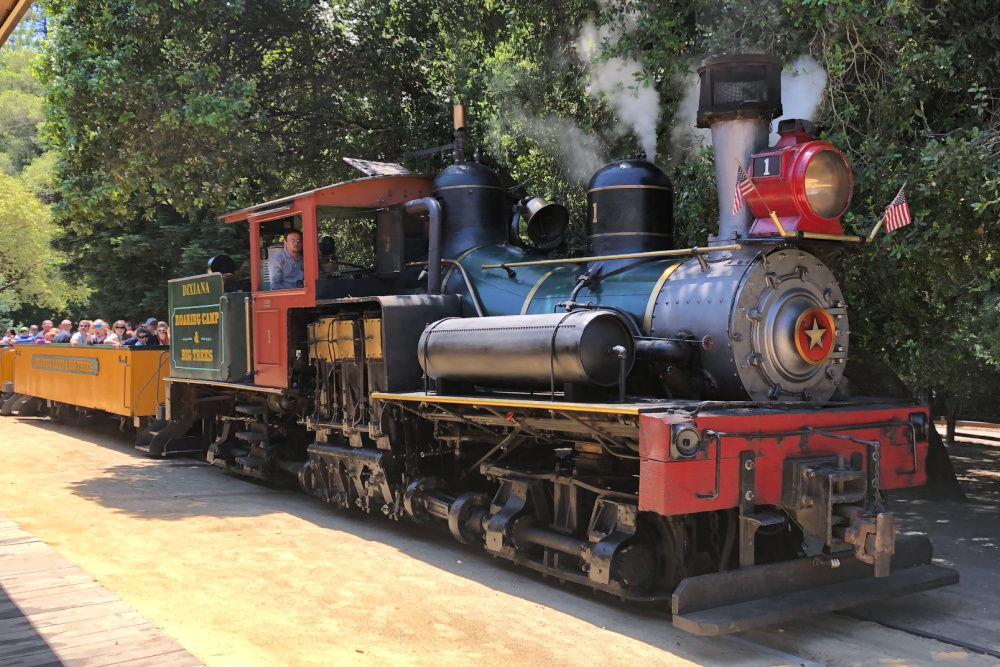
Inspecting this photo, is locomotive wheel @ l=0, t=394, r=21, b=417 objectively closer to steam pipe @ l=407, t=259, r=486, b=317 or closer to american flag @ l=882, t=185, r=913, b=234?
steam pipe @ l=407, t=259, r=486, b=317

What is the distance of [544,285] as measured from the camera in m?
6.51

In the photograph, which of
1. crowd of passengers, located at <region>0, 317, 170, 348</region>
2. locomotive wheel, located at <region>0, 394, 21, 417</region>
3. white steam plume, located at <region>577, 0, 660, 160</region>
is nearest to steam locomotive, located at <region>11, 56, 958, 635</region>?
white steam plume, located at <region>577, 0, 660, 160</region>

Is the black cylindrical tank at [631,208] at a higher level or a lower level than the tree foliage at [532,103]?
lower

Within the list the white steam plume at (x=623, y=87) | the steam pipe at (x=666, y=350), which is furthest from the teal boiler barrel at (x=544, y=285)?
the white steam plume at (x=623, y=87)

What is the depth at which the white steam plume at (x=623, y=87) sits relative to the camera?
8.20 metres

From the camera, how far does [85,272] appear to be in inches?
805

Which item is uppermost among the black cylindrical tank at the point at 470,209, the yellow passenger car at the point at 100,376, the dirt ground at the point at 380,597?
the black cylindrical tank at the point at 470,209

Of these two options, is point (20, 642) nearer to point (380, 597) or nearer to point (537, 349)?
point (380, 597)

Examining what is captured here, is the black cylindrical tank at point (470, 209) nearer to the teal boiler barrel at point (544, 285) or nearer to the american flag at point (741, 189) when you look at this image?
the teal boiler barrel at point (544, 285)

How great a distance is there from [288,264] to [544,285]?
2.87 metres

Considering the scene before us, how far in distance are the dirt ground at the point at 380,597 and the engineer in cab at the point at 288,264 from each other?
206 centimetres

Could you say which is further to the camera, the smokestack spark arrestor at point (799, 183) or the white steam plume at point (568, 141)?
the white steam plume at point (568, 141)

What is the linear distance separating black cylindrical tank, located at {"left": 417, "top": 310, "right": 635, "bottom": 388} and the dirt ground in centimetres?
134

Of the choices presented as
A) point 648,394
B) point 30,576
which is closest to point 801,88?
point 648,394
